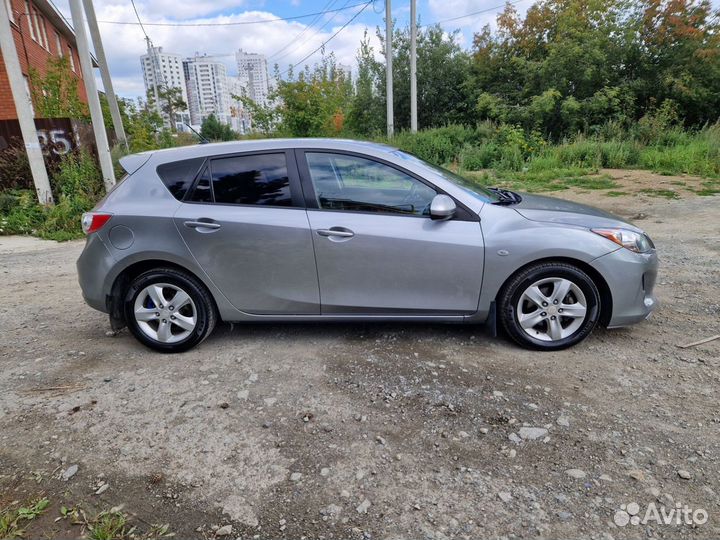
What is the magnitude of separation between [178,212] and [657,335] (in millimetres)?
3890

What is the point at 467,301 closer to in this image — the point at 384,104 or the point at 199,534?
the point at 199,534

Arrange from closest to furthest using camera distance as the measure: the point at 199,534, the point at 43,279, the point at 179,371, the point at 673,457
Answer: the point at 199,534 → the point at 673,457 → the point at 179,371 → the point at 43,279

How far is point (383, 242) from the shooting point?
3.33 meters

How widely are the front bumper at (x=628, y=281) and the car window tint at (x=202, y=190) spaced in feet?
9.55

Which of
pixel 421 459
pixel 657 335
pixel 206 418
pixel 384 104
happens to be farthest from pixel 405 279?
pixel 384 104

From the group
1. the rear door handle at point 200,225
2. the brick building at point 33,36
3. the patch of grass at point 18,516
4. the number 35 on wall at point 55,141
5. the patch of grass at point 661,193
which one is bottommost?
the patch of grass at point 18,516

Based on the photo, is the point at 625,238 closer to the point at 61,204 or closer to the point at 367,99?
the point at 61,204

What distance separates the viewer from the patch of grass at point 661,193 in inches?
381

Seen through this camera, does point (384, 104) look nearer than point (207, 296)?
No

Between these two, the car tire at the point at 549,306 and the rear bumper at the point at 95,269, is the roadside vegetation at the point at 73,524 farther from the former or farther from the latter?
the car tire at the point at 549,306

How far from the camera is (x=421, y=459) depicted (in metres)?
2.40

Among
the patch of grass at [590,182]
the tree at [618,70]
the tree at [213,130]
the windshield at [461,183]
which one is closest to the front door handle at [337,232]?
the windshield at [461,183]

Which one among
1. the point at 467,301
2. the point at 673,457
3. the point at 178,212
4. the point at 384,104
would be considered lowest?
the point at 673,457

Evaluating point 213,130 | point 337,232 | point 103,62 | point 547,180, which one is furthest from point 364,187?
point 213,130
